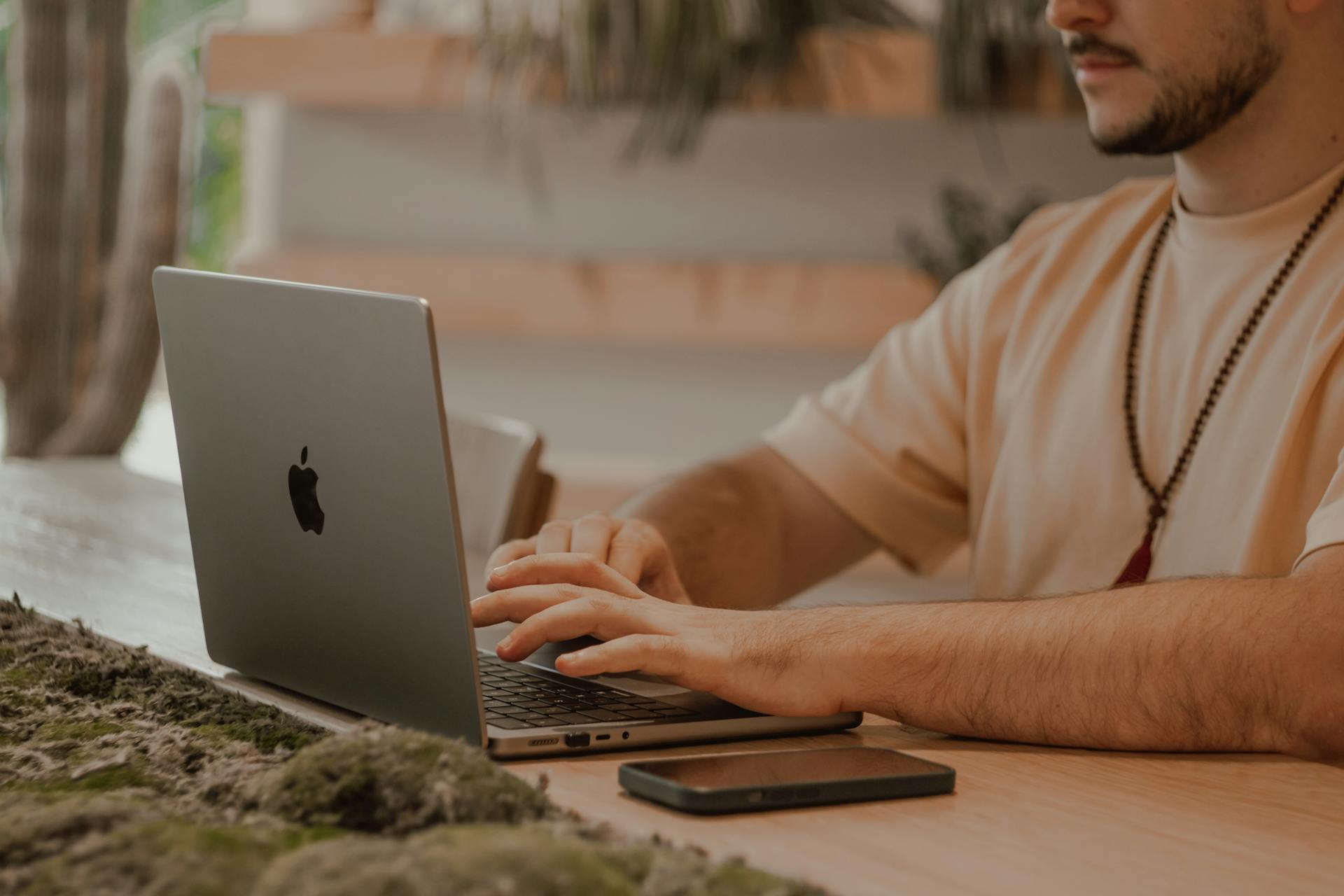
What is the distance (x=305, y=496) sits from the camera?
82 centimetres

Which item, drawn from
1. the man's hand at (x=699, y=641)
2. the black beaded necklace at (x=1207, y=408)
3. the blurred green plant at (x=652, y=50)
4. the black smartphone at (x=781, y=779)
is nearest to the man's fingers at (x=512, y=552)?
the man's hand at (x=699, y=641)

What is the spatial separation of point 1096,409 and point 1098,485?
2.8 inches

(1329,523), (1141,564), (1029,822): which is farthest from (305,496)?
(1141,564)

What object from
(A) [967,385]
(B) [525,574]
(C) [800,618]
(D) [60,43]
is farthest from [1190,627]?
(D) [60,43]

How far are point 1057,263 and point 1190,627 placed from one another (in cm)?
68

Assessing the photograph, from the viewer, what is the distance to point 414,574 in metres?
0.75

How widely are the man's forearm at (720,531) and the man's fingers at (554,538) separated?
0.63 ft

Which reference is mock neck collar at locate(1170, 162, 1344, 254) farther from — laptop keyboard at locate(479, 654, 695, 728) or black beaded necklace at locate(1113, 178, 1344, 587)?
laptop keyboard at locate(479, 654, 695, 728)

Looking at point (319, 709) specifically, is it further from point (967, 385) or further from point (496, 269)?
point (496, 269)

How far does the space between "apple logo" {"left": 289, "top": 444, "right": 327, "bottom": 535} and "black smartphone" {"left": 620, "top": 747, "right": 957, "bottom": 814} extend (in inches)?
8.7

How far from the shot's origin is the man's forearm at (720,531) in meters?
1.35

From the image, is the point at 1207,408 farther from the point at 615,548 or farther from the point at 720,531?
the point at 615,548

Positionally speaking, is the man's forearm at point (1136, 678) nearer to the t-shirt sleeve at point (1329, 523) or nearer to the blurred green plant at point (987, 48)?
the t-shirt sleeve at point (1329, 523)

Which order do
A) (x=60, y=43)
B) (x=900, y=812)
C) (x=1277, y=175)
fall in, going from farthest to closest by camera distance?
1. (x=60, y=43)
2. (x=1277, y=175)
3. (x=900, y=812)
